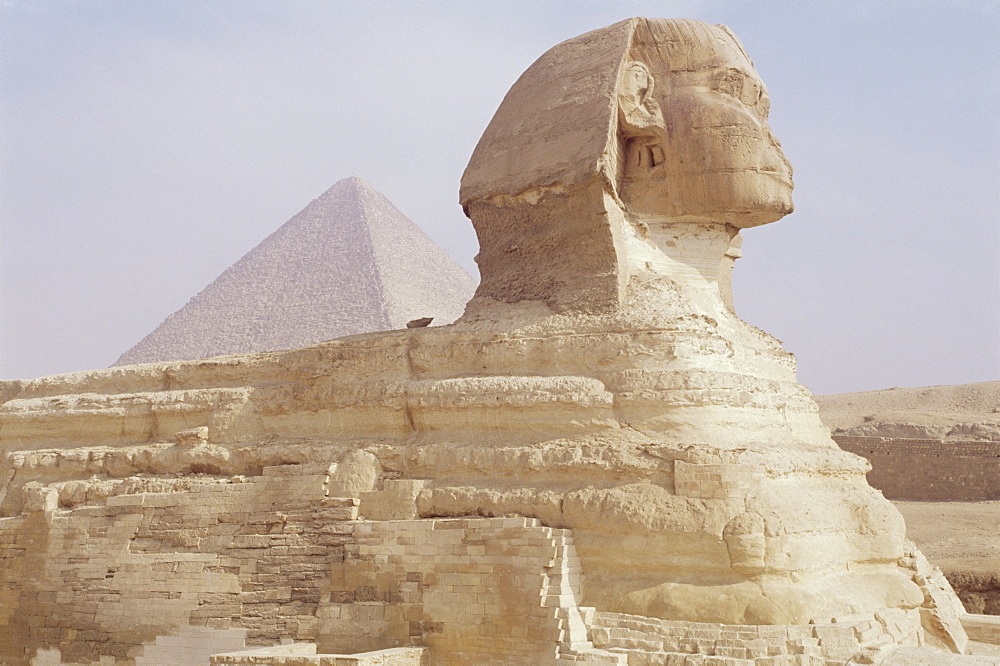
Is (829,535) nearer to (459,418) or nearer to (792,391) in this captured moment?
(792,391)

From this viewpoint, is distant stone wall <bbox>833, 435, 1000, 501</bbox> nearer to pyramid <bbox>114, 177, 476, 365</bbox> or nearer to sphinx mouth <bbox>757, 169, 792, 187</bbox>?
pyramid <bbox>114, 177, 476, 365</bbox>

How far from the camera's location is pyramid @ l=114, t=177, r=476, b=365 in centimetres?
2558

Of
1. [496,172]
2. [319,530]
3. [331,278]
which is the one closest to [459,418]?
[319,530]

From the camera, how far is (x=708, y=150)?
8.80 meters

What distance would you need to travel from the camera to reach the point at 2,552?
10289 millimetres

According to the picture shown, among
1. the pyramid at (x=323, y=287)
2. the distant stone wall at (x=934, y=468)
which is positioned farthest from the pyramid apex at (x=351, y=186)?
the distant stone wall at (x=934, y=468)

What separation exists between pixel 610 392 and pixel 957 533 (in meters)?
13.4

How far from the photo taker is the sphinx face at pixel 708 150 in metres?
8.79

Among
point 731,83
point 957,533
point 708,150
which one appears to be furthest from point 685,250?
point 957,533

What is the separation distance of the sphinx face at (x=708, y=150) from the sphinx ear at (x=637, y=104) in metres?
0.01

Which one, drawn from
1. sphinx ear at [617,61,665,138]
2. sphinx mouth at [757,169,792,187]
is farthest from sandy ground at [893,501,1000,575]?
sphinx ear at [617,61,665,138]

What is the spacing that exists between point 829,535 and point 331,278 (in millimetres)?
20833

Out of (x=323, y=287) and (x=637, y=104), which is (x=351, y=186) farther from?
(x=637, y=104)

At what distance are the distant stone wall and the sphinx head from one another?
15.8 metres
